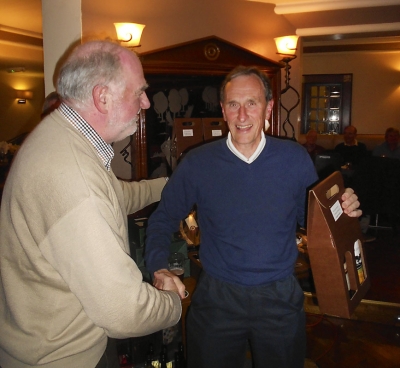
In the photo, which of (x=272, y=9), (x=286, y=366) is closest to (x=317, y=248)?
(x=286, y=366)

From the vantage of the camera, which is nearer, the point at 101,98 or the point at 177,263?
the point at 101,98

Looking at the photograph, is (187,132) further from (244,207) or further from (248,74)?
(244,207)

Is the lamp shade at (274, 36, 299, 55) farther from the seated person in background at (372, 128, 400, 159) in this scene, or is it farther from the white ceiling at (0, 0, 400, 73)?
the seated person in background at (372, 128, 400, 159)

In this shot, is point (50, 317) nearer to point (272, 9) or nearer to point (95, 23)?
point (95, 23)

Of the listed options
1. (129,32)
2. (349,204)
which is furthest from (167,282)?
(129,32)

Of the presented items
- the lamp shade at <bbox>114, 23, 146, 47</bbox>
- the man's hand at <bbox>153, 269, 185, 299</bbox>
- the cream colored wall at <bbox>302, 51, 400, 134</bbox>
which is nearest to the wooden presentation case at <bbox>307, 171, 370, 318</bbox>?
the man's hand at <bbox>153, 269, 185, 299</bbox>

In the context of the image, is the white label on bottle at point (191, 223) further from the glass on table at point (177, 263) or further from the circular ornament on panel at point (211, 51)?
the circular ornament on panel at point (211, 51)

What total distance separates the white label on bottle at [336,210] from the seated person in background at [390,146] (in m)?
5.15

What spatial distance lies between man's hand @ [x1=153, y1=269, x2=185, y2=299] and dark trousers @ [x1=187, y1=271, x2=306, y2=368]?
214 mm

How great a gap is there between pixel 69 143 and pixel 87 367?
0.64 metres

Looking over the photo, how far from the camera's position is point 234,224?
1.45 meters

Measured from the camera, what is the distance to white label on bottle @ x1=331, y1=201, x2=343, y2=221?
124 centimetres

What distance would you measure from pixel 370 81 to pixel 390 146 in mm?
3494

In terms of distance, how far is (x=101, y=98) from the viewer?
1.07 m
